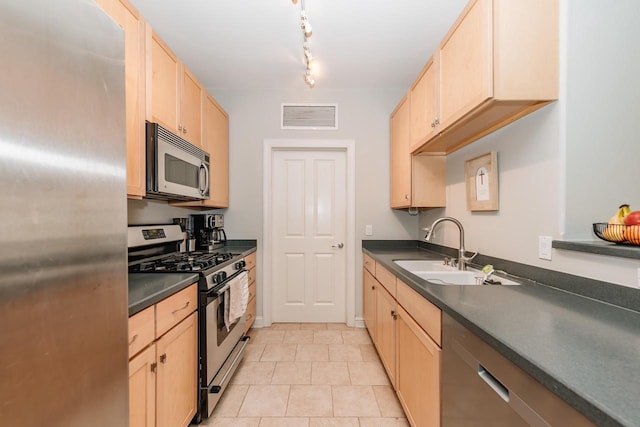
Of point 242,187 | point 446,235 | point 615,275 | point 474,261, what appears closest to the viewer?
point 615,275

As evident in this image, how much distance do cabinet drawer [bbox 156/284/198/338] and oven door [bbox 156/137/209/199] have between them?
0.65 meters

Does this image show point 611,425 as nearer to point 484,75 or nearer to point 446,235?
point 484,75

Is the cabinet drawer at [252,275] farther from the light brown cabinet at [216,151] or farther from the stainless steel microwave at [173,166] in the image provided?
the stainless steel microwave at [173,166]

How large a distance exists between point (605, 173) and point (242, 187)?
2.88 meters

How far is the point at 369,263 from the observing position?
9.20 ft

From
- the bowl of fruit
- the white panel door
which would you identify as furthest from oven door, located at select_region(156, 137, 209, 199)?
the bowl of fruit

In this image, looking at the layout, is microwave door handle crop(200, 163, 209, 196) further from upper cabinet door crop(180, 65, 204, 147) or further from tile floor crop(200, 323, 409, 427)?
tile floor crop(200, 323, 409, 427)

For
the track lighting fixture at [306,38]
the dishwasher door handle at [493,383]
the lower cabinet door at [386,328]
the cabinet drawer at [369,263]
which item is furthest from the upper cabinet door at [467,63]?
the cabinet drawer at [369,263]

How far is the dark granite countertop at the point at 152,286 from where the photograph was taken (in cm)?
112

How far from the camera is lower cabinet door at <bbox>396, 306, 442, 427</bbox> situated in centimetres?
123

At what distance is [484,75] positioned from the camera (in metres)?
1.27

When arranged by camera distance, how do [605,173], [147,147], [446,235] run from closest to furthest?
1. [605,173]
2. [147,147]
3. [446,235]

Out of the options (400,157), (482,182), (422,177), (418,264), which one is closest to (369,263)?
(418,264)

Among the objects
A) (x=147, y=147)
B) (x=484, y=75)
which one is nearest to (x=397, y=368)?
(x=484, y=75)
